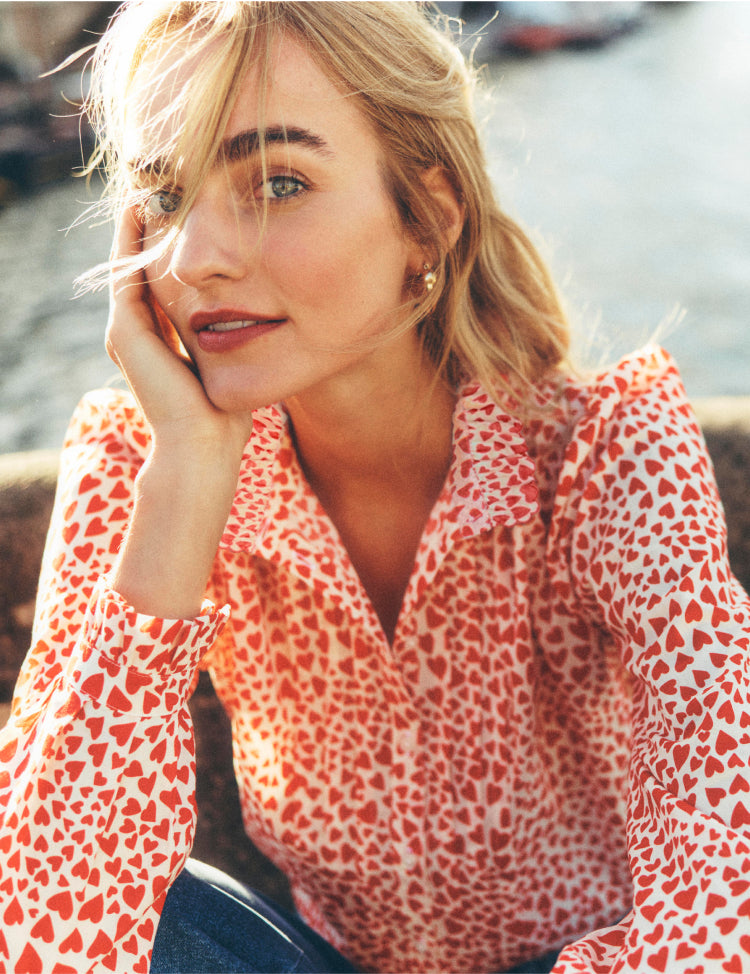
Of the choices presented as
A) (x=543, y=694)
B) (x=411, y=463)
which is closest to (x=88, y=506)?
(x=411, y=463)

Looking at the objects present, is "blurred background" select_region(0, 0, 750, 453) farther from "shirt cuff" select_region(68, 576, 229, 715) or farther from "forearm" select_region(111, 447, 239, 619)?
"shirt cuff" select_region(68, 576, 229, 715)

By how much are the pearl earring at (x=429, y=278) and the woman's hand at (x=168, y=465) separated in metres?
0.30

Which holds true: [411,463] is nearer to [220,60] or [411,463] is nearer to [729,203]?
[220,60]

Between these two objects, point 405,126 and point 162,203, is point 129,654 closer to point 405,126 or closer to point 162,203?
point 162,203

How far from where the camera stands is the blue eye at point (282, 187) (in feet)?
3.35

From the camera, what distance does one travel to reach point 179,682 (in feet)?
3.57

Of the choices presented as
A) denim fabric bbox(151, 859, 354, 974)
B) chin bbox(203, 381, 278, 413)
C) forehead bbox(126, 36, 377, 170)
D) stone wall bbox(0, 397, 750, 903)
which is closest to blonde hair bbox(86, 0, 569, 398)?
forehead bbox(126, 36, 377, 170)

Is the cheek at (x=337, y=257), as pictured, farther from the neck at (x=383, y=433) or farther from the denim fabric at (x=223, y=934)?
the denim fabric at (x=223, y=934)

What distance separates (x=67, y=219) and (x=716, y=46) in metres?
8.23

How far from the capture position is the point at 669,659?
3.31ft

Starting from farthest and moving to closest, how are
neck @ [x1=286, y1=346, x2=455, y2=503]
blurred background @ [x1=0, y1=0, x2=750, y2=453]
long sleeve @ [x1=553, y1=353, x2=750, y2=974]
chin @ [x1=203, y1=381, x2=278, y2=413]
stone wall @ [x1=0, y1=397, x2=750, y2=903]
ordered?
blurred background @ [x1=0, y1=0, x2=750, y2=453] → stone wall @ [x1=0, y1=397, x2=750, y2=903] → neck @ [x1=286, y1=346, x2=455, y2=503] → chin @ [x1=203, y1=381, x2=278, y2=413] → long sleeve @ [x1=553, y1=353, x2=750, y2=974]

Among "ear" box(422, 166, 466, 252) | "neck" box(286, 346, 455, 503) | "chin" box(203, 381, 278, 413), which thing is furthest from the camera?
"neck" box(286, 346, 455, 503)

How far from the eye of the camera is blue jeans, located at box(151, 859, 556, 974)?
3.76ft

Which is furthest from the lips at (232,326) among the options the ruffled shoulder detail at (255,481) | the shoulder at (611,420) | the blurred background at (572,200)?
the blurred background at (572,200)
